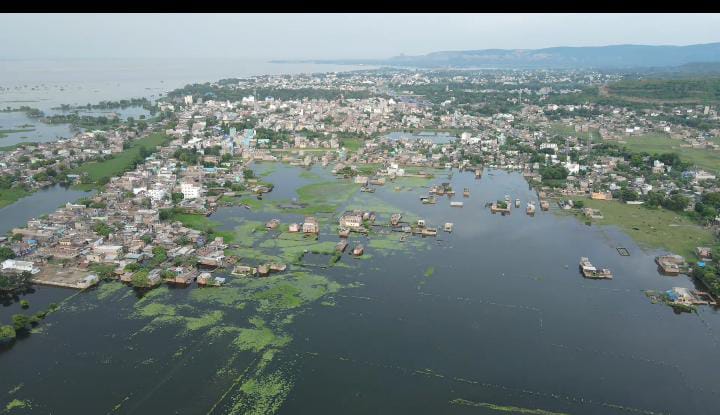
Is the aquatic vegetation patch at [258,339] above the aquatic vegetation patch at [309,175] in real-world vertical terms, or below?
below

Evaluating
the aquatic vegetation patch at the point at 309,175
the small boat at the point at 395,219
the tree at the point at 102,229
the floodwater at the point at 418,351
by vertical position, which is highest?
the tree at the point at 102,229

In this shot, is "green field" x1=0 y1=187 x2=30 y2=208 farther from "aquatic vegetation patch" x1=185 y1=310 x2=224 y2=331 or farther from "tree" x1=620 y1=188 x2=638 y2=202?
"tree" x1=620 y1=188 x2=638 y2=202

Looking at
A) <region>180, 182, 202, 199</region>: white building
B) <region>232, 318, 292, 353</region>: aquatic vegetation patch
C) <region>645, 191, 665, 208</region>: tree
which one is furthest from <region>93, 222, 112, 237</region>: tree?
<region>645, 191, 665, 208</region>: tree

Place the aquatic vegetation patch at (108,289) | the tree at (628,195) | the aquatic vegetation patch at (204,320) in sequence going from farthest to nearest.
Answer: the tree at (628,195) < the aquatic vegetation patch at (108,289) < the aquatic vegetation patch at (204,320)

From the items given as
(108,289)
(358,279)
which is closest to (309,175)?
(358,279)

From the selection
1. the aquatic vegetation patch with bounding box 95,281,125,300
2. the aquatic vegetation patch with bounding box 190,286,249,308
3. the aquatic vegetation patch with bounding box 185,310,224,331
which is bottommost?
the aquatic vegetation patch with bounding box 185,310,224,331

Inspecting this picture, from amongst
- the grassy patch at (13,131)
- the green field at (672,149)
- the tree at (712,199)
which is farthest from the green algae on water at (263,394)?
the grassy patch at (13,131)

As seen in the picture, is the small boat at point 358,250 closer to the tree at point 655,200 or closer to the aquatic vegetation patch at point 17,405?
the aquatic vegetation patch at point 17,405
